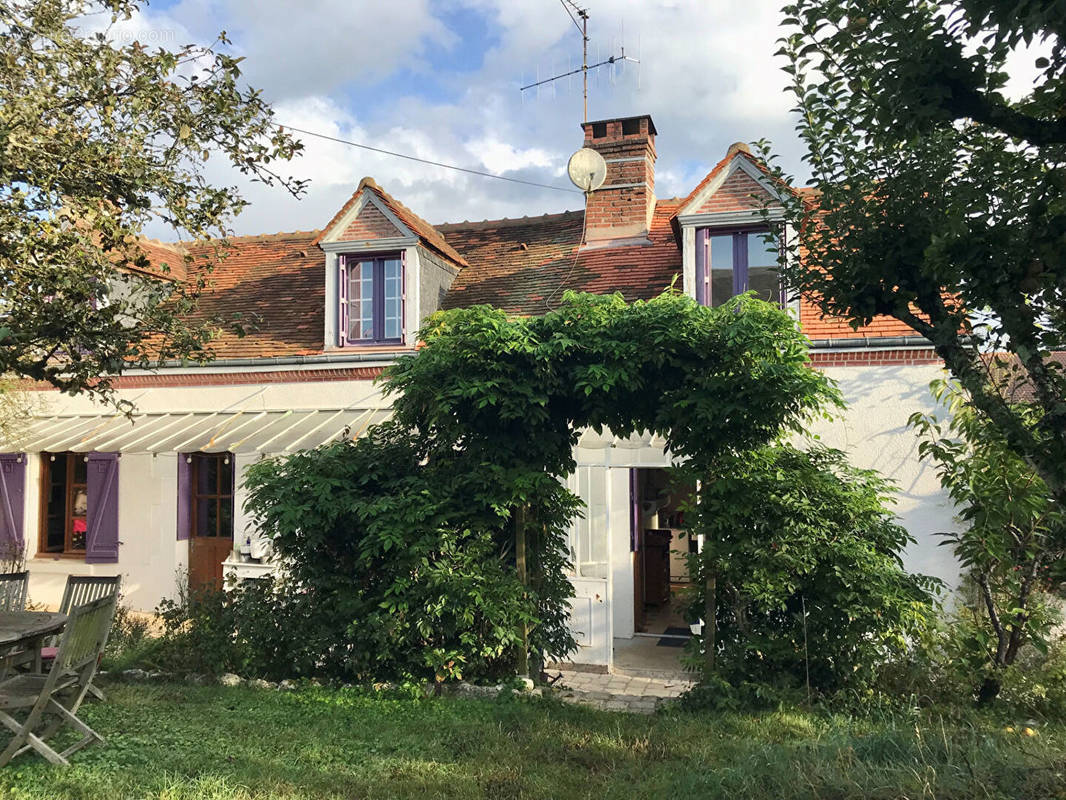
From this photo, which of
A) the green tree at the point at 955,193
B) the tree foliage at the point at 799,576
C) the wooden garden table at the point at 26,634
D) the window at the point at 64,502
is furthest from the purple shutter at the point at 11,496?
the green tree at the point at 955,193

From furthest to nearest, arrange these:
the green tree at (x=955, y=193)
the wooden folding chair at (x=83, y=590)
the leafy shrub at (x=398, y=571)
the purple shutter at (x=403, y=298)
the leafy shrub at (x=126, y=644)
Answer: the purple shutter at (x=403, y=298) → the leafy shrub at (x=126, y=644) → the wooden folding chair at (x=83, y=590) → the leafy shrub at (x=398, y=571) → the green tree at (x=955, y=193)

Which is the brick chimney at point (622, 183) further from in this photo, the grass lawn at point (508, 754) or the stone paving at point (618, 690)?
the grass lawn at point (508, 754)

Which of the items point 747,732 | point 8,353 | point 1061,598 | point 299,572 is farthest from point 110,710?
point 1061,598

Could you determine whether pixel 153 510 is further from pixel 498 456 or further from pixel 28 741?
pixel 498 456

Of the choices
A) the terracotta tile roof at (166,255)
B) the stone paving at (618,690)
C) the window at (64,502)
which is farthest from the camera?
the terracotta tile roof at (166,255)

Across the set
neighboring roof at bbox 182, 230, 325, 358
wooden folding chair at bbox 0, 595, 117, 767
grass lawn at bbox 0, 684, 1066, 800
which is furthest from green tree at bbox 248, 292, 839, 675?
neighboring roof at bbox 182, 230, 325, 358

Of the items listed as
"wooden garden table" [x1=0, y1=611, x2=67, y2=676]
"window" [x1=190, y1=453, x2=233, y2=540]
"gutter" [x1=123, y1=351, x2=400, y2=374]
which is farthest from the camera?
"window" [x1=190, y1=453, x2=233, y2=540]

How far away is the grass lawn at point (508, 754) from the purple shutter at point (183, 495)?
6193 millimetres

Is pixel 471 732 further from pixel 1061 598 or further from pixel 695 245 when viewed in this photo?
pixel 695 245

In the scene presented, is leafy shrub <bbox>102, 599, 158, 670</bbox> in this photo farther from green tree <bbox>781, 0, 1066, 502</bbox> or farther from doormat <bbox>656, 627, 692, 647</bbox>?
green tree <bbox>781, 0, 1066, 502</bbox>

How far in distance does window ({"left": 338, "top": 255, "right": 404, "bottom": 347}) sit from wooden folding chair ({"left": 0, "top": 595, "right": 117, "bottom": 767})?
651 centimetres

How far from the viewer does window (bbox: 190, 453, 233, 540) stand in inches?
514

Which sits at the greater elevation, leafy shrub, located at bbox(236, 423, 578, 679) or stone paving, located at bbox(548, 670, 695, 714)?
leafy shrub, located at bbox(236, 423, 578, 679)

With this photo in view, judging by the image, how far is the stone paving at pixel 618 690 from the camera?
7.19 m
